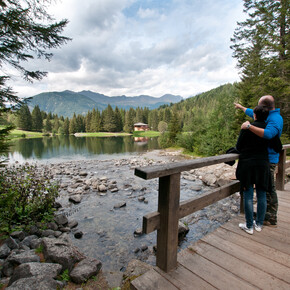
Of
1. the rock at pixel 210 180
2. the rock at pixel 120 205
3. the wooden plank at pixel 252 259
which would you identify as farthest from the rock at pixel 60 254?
the rock at pixel 210 180

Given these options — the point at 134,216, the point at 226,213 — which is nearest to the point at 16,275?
the point at 134,216

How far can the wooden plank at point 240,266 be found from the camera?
1.83 meters

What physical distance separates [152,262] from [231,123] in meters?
19.3

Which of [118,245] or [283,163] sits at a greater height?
[283,163]

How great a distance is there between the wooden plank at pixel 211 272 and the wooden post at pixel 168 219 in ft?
0.70

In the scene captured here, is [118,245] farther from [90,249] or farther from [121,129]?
[121,129]

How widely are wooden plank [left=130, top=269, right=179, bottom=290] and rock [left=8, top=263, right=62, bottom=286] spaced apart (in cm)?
174

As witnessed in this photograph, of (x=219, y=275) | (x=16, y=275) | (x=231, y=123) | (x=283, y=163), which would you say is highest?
(x=231, y=123)

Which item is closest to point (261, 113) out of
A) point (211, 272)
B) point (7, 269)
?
point (211, 272)

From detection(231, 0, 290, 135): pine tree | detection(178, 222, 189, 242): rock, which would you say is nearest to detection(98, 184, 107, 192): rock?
detection(178, 222, 189, 242): rock

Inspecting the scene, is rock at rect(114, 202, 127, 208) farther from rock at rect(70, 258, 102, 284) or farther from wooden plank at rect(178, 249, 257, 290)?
wooden plank at rect(178, 249, 257, 290)

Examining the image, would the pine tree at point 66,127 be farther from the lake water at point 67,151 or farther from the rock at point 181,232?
the rock at point 181,232

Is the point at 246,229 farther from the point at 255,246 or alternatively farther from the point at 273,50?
the point at 273,50

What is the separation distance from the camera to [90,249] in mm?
4570
